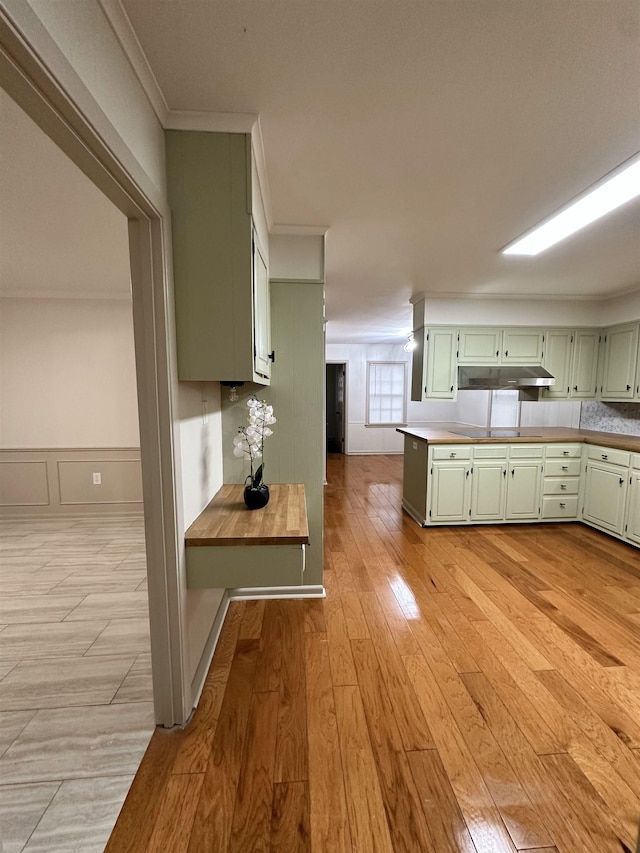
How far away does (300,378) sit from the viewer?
92.7 inches

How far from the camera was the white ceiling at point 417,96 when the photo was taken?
3.24ft

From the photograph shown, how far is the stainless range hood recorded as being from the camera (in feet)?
12.4

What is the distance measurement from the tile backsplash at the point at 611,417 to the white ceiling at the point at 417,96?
2.47m

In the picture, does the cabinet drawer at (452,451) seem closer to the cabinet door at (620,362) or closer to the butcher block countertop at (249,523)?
the cabinet door at (620,362)

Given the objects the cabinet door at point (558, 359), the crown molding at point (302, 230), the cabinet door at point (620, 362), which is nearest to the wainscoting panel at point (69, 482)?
the crown molding at point (302, 230)

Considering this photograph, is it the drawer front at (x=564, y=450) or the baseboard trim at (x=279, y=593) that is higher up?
the drawer front at (x=564, y=450)

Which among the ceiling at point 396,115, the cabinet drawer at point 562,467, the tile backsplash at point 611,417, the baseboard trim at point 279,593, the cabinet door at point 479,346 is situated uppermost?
the ceiling at point 396,115

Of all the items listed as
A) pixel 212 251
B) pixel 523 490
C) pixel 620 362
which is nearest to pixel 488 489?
pixel 523 490

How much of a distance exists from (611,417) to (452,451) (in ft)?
7.60

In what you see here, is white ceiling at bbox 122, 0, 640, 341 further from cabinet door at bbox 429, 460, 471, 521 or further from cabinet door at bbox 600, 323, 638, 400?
cabinet door at bbox 429, 460, 471, 521

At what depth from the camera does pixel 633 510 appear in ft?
10.4

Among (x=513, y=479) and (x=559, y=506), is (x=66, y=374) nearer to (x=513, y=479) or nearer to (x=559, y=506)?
(x=513, y=479)

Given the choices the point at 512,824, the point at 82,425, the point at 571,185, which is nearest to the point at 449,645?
the point at 512,824

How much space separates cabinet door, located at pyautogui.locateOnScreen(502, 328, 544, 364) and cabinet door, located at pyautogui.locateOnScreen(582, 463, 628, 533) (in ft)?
4.34
